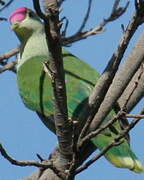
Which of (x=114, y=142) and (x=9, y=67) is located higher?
(x=114, y=142)

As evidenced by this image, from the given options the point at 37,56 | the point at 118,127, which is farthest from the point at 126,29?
the point at 37,56

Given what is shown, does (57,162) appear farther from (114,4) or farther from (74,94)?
(114,4)

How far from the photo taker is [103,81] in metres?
2.09

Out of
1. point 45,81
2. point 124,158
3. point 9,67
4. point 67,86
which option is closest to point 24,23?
point 9,67

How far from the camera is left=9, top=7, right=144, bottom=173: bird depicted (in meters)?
2.84

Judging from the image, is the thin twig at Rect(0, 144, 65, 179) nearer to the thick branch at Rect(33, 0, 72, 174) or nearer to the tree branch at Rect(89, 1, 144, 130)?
the thick branch at Rect(33, 0, 72, 174)

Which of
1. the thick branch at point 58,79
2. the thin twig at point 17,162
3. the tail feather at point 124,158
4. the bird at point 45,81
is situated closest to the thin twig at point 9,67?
the bird at point 45,81

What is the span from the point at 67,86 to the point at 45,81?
0.21 meters

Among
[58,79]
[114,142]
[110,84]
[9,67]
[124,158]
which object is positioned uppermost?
[58,79]

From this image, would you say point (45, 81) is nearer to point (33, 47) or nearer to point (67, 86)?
point (67, 86)

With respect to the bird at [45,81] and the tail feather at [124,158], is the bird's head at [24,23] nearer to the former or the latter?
the bird at [45,81]

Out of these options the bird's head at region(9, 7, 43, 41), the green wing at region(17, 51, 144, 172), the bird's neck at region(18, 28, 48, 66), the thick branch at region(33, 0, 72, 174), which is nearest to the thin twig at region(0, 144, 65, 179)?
the thick branch at region(33, 0, 72, 174)

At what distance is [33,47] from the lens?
429cm

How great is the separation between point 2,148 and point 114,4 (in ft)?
6.34
